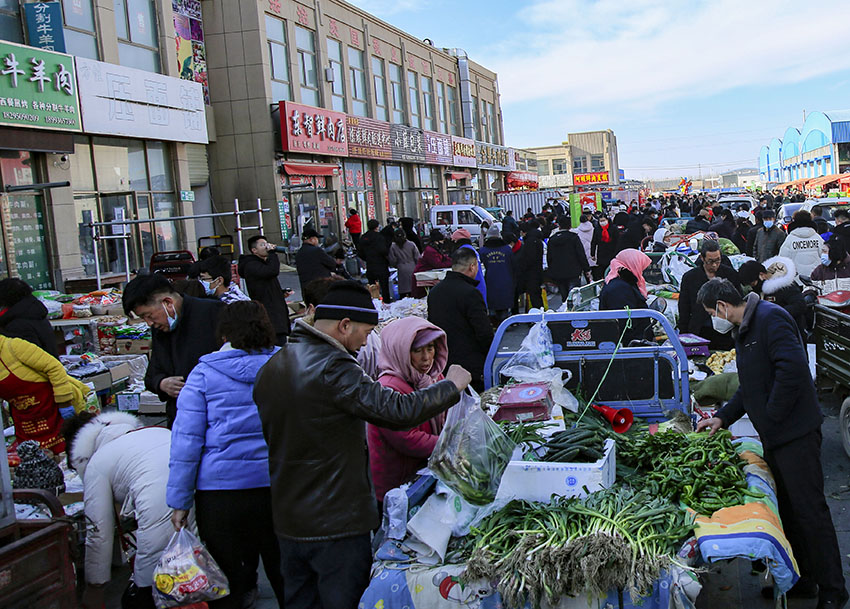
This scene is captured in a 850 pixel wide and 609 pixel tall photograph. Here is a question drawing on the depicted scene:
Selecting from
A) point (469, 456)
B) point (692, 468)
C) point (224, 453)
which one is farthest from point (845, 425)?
point (224, 453)

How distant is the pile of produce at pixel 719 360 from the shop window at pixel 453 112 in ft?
111

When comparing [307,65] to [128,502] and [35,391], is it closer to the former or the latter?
[35,391]

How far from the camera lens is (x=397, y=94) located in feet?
109

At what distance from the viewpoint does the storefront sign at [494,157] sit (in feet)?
141

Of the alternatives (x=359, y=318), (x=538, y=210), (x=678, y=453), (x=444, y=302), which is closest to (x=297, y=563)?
(x=359, y=318)

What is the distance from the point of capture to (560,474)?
3.73 meters

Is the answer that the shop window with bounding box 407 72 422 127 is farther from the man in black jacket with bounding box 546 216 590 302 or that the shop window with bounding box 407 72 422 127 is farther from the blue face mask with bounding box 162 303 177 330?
the blue face mask with bounding box 162 303 177 330

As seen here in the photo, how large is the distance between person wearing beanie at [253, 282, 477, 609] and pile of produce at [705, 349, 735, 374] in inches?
182

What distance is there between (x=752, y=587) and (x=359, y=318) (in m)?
2.99

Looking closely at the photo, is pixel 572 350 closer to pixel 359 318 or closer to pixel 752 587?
pixel 752 587

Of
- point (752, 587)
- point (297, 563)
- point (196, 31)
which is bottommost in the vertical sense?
point (752, 587)

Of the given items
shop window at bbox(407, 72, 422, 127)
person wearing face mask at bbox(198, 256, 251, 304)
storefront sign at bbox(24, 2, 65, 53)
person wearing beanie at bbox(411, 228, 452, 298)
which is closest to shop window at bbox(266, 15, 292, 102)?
storefront sign at bbox(24, 2, 65, 53)

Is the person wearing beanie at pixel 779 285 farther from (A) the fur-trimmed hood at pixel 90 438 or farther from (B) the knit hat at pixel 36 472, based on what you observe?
(B) the knit hat at pixel 36 472

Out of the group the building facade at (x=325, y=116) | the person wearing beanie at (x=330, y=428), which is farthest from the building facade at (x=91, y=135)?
the person wearing beanie at (x=330, y=428)
